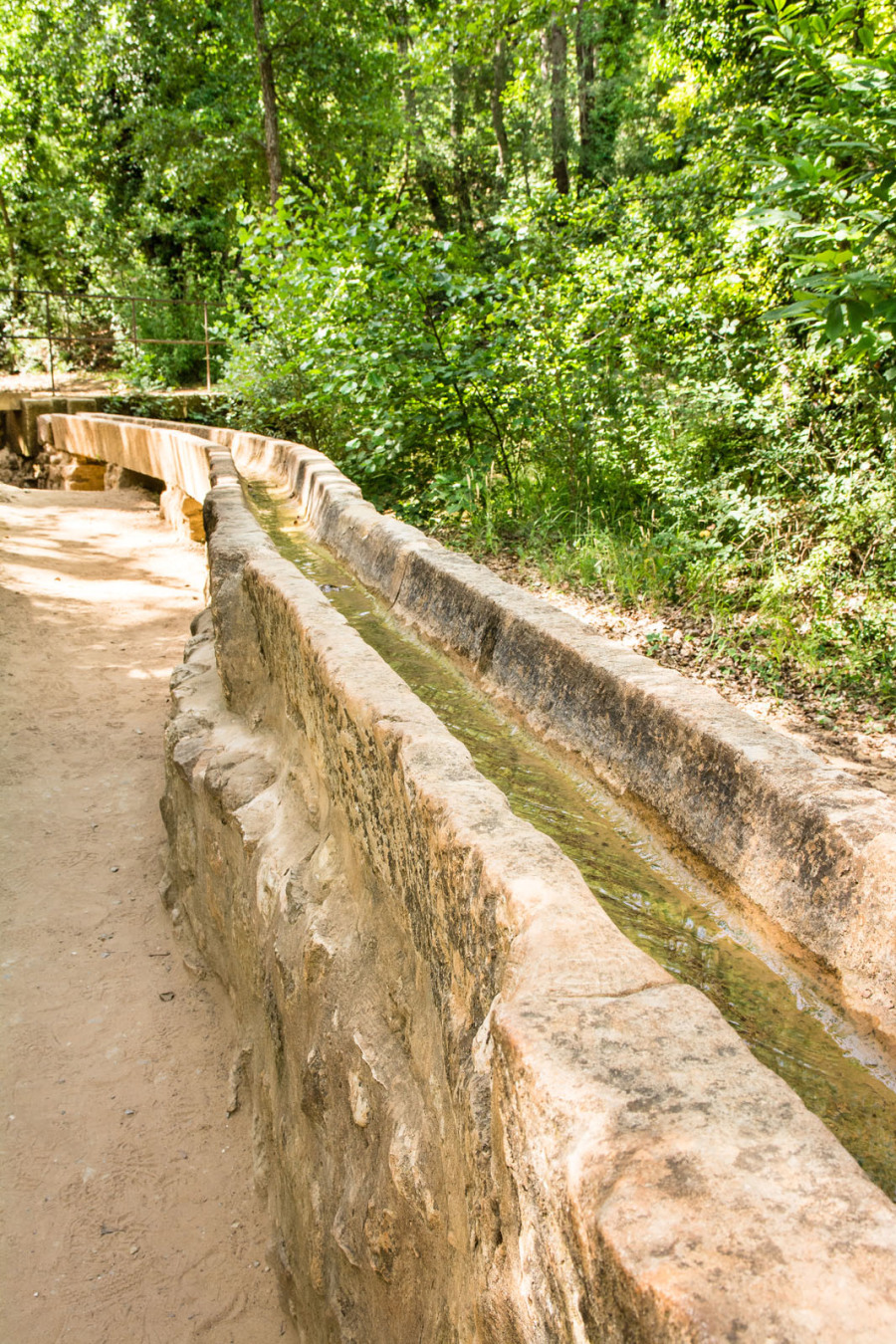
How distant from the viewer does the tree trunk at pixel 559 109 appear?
16797 mm

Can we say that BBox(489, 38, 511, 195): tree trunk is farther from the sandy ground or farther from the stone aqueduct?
the stone aqueduct

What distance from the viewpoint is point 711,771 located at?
222cm

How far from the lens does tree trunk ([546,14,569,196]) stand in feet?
55.1

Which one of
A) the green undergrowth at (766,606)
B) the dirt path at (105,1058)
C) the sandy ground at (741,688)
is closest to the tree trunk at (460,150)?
→ the green undergrowth at (766,606)

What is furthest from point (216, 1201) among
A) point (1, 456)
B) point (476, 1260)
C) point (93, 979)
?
point (1, 456)

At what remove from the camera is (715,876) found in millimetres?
2184

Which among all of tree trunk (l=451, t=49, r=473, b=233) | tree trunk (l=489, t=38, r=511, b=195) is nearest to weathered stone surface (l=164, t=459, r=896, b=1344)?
tree trunk (l=489, t=38, r=511, b=195)

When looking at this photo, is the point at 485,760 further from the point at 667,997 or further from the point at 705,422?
the point at 705,422

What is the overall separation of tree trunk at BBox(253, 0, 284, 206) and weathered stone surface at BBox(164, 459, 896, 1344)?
10988 mm

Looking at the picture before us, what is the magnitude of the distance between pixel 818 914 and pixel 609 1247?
122cm

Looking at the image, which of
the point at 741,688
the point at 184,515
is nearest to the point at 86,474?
the point at 184,515

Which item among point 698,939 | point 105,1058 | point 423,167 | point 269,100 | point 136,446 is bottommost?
point 105,1058

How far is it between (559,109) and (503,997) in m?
20.0

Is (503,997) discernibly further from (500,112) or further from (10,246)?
(500,112)
